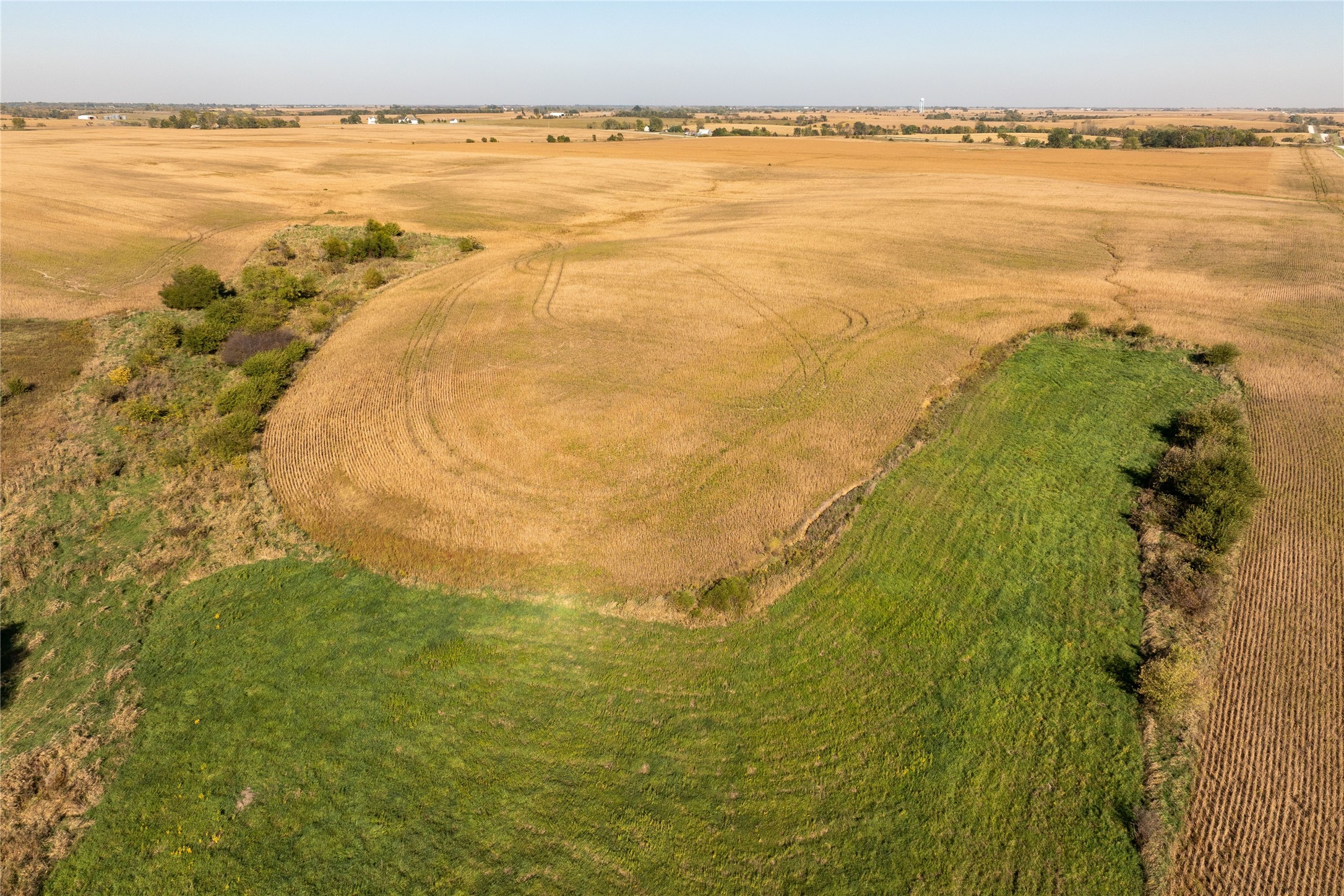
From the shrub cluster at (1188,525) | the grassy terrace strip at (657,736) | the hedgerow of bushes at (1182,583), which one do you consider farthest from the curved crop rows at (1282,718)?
the grassy terrace strip at (657,736)

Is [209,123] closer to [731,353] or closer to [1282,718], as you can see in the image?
[731,353]

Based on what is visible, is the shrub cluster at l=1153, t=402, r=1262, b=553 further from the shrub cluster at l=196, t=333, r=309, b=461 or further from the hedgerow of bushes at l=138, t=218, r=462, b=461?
the hedgerow of bushes at l=138, t=218, r=462, b=461

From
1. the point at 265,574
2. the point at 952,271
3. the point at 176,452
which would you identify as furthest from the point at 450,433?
the point at 952,271

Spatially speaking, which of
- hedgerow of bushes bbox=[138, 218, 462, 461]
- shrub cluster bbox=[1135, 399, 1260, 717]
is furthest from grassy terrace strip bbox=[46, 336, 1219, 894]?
hedgerow of bushes bbox=[138, 218, 462, 461]

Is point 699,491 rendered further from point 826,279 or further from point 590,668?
point 826,279

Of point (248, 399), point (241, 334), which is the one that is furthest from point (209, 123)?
point (248, 399)

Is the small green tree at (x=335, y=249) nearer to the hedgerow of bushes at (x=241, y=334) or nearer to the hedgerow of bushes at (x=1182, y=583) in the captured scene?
the hedgerow of bushes at (x=241, y=334)
